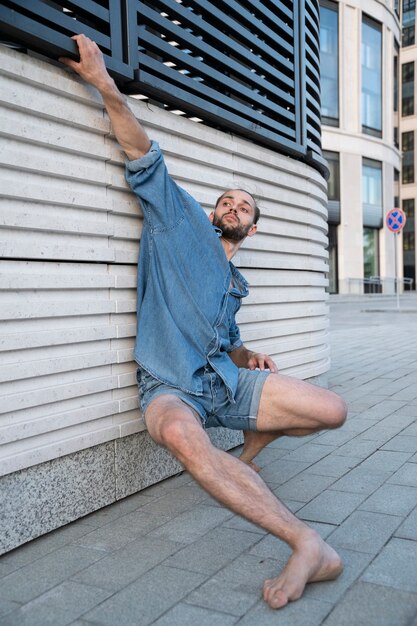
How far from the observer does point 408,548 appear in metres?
2.90

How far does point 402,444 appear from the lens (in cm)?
472

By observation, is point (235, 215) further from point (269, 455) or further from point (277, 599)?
point (277, 599)

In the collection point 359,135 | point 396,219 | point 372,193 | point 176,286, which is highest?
point 359,135

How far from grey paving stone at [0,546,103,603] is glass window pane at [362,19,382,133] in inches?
1348

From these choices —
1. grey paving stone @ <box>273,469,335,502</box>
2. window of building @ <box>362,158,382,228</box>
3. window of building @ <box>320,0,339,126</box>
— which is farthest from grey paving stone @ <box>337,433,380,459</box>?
window of building @ <box>362,158,382,228</box>

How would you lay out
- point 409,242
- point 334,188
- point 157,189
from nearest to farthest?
1. point 157,189
2. point 334,188
3. point 409,242

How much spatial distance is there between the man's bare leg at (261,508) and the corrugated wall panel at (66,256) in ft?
2.46

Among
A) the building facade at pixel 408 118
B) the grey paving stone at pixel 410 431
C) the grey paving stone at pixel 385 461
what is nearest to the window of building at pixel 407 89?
the building facade at pixel 408 118

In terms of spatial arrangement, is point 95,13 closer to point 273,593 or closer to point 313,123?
point 273,593

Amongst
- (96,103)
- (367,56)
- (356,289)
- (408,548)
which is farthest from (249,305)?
(367,56)

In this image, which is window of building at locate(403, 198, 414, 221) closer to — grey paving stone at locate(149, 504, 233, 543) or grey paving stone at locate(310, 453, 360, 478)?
grey paving stone at locate(310, 453, 360, 478)

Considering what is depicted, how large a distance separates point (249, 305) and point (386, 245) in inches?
1325

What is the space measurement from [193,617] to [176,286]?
4.99 ft

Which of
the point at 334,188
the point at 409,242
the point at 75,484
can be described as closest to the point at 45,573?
the point at 75,484
